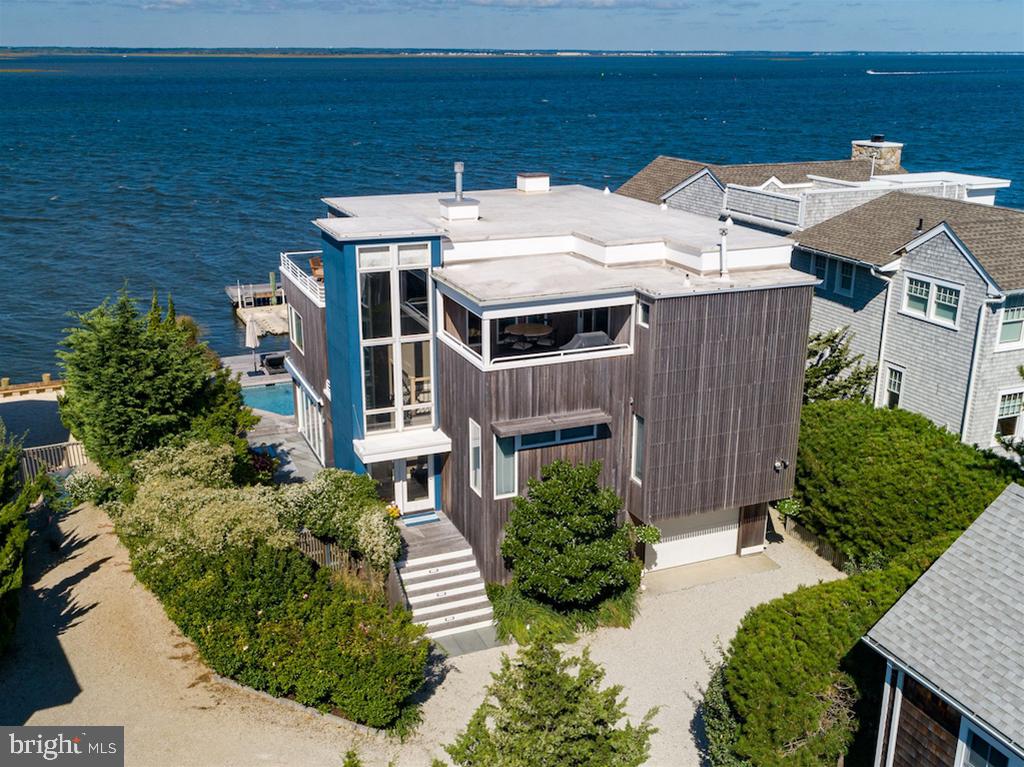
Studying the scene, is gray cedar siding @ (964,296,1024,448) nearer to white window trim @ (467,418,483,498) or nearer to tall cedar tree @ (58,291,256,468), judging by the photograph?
white window trim @ (467,418,483,498)

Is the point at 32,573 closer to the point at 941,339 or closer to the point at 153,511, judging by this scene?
the point at 153,511

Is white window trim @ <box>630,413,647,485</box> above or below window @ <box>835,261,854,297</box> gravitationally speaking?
below

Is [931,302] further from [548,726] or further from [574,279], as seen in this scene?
[548,726]

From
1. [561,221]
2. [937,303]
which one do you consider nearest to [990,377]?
[937,303]

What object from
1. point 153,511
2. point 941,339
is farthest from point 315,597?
A: point 941,339

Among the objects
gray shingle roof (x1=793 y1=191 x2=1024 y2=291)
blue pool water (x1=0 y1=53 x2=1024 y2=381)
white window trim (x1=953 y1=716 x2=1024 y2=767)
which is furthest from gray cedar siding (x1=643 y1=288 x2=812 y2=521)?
blue pool water (x1=0 y1=53 x2=1024 y2=381)

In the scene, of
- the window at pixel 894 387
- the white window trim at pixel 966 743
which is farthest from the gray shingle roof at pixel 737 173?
the white window trim at pixel 966 743
